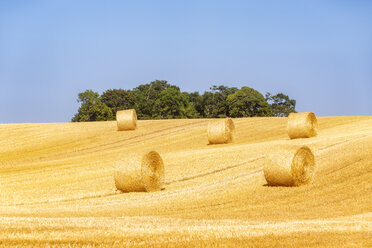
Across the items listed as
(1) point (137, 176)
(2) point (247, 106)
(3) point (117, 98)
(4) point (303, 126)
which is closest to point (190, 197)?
(1) point (137, 176)

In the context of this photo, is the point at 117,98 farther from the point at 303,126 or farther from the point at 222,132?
the point at 303,126

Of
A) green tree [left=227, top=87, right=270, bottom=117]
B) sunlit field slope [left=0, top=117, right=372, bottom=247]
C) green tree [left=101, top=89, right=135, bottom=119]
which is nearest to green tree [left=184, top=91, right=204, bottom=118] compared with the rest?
green tree [left=101, top=89, right=135, bottom=119]

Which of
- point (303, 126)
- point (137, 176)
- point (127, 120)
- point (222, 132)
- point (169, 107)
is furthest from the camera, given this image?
point (169, 107)

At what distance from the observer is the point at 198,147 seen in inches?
1296

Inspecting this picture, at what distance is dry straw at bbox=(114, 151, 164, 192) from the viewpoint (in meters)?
19.2

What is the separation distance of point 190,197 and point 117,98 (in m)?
72.1

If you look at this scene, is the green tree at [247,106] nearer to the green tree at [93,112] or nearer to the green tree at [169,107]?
the green tree at [169,107]

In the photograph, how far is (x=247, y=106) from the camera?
80.6 metres

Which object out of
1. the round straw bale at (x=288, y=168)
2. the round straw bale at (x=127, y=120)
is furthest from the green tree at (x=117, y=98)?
the round straw bale at (x=288, y=168)

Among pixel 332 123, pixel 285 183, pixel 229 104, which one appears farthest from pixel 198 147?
pixel 229 104

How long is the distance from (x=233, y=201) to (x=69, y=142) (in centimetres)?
2594

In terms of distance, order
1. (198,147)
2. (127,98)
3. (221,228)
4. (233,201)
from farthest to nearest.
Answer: (127,98) → (198,147) → (233,201) → (221,228)

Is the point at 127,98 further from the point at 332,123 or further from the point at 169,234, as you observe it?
the point at 169,234

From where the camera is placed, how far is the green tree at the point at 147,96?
9057cm
